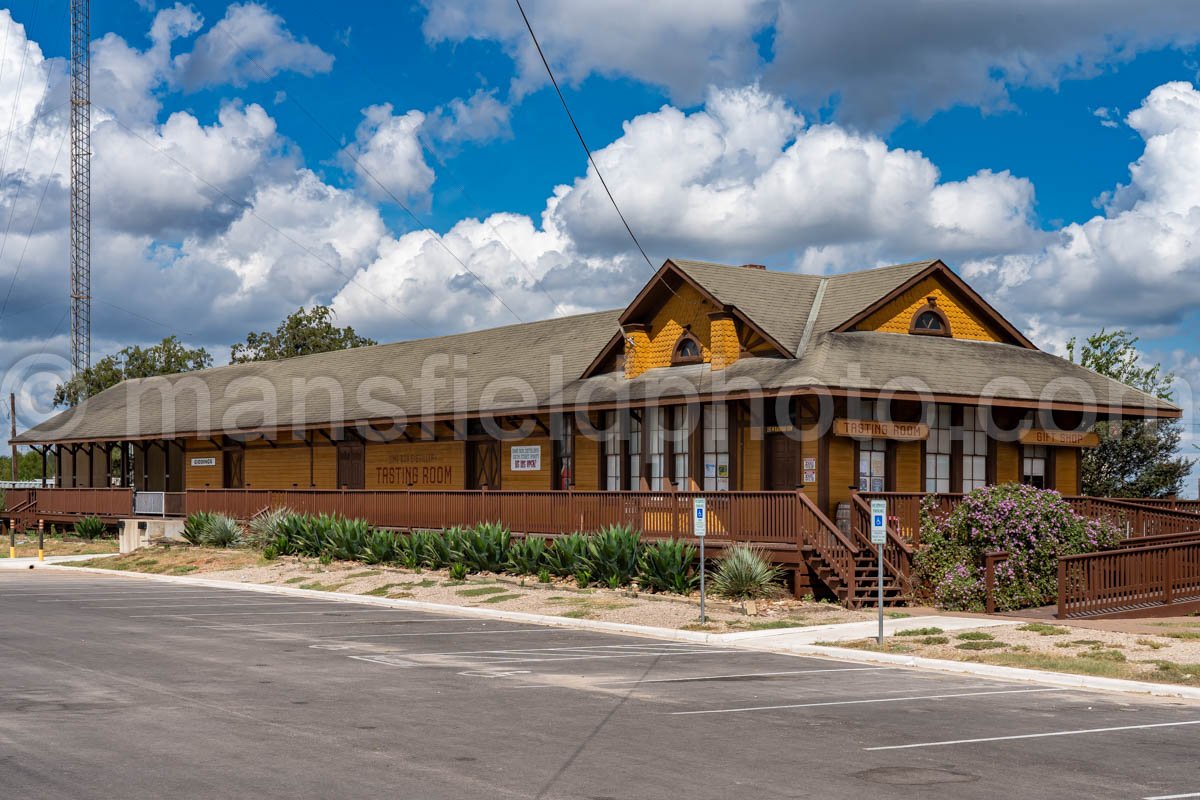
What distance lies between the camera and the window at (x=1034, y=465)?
30461mm

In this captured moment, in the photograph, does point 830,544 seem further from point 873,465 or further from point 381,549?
point 381,549

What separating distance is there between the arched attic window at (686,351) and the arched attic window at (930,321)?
4.83 m

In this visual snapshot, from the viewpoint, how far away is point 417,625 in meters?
21.4

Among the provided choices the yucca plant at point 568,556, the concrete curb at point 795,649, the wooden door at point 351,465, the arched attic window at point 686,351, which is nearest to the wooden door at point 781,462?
the arched attic window at point 686,351

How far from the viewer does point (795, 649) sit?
1805cm

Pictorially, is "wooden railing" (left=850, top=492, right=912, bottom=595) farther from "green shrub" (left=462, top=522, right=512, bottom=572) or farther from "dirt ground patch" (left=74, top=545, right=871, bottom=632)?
"green shrub" (left=462, top=522, right=512, bottom=572)

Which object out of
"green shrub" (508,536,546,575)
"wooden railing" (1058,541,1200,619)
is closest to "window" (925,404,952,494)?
"wooden railing" (1058,541,1200,619)

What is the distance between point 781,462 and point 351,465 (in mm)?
17247

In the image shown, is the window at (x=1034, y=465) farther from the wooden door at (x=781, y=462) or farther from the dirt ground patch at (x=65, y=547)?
the dirt ground patch at (x=65, y=547)

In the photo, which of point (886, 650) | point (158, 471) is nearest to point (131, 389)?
point (158, 471)

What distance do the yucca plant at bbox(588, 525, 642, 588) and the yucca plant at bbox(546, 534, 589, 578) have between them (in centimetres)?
32

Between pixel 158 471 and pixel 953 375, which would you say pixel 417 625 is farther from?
pixel 158 471

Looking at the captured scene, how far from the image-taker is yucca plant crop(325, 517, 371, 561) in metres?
31.8

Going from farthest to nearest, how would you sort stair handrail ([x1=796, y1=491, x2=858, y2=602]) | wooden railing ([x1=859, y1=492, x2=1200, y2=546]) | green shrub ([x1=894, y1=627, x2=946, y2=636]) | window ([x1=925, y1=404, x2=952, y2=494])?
1. window ([x1=925, y1=404, x2=952, y2=494])
2. wooden railing ([x1=859, y1=492, x2=1200, y2=546])
3. stair handrail ([x1=796, y1=491, x2=858, y2=602])
4. green shrub ([x1=894, y1=627, x2=946, y2=636])
